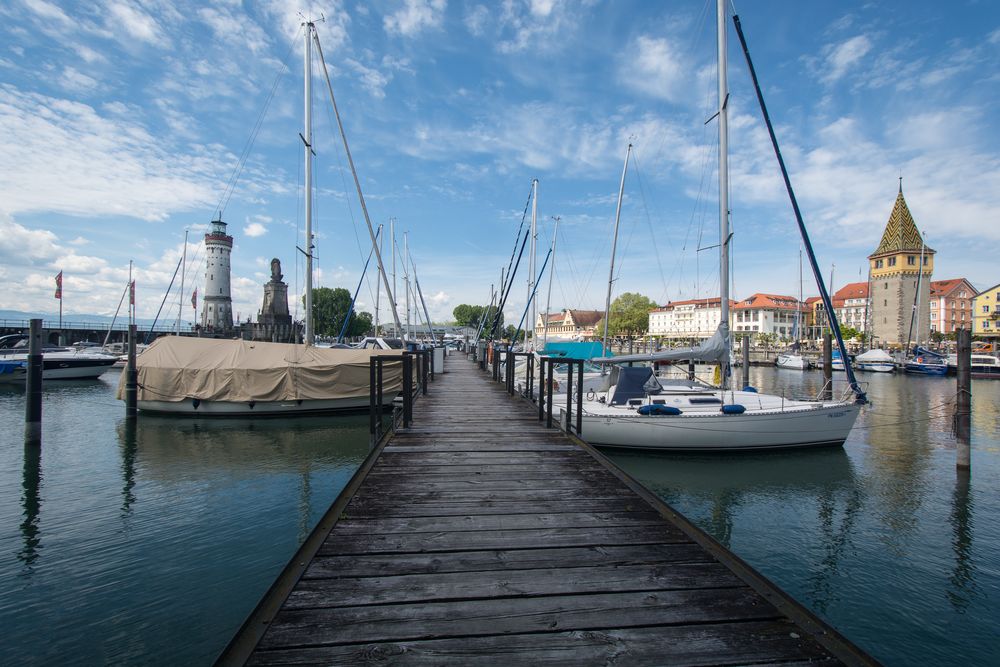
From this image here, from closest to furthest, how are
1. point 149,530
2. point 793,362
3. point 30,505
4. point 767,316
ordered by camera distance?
point 149,530 → point 30,505 → point 793,362 → point 767,316

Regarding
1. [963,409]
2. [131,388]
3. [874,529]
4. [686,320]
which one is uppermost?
[686,320]

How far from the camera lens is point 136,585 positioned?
21.8 ft

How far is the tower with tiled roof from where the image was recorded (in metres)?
83.2

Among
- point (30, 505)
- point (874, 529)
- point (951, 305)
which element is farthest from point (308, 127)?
point (951, 305)

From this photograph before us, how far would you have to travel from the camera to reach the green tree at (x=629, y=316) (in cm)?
10850

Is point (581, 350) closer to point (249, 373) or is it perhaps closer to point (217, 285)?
point (249, 373)

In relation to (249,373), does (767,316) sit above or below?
above

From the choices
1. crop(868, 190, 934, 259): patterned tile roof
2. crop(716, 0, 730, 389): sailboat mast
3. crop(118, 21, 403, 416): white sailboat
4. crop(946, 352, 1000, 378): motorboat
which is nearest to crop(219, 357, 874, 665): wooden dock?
crop(716, 0, 730, 389): sailboat mast

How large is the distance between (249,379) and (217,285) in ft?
199

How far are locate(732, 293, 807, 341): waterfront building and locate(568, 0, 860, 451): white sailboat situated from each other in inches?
4418

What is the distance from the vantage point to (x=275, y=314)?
7144 centimetres

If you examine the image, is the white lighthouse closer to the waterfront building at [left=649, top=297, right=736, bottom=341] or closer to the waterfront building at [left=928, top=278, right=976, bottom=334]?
the waterfront building at [left=649, top=297, right=736, bottom=341]

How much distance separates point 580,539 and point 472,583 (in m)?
1.12

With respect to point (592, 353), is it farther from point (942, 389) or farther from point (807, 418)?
point (942, 389)
